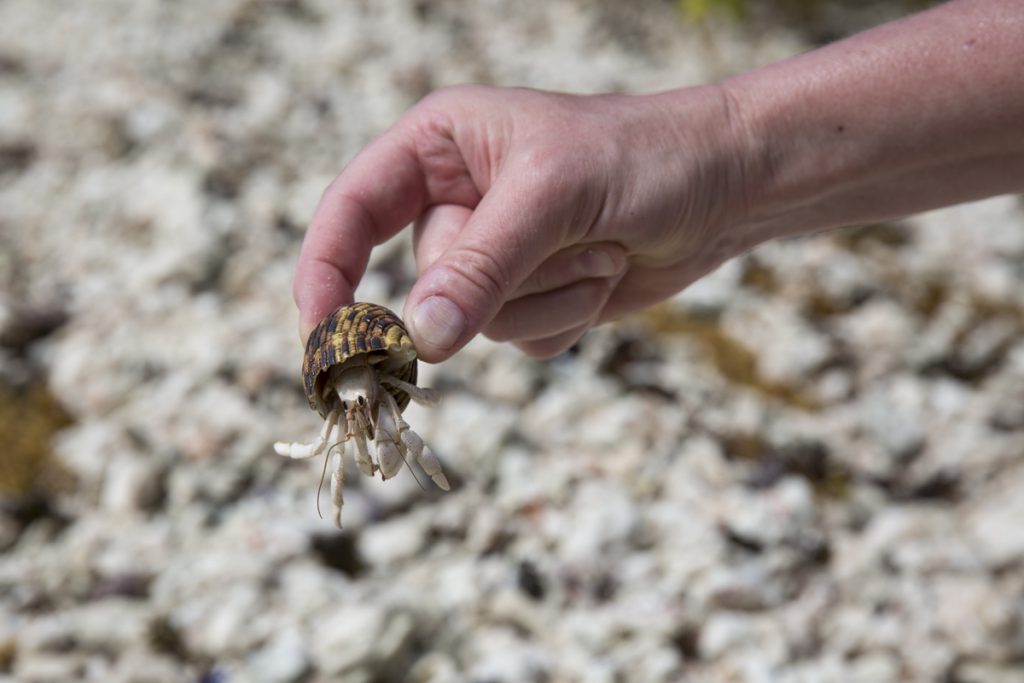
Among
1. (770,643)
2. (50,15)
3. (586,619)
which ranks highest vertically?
(50,15)

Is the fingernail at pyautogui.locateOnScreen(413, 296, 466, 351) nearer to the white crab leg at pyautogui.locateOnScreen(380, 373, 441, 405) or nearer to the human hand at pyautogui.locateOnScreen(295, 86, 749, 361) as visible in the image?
the human hand at pyautogui.locateOnScreen(295, 86, 749, 361)

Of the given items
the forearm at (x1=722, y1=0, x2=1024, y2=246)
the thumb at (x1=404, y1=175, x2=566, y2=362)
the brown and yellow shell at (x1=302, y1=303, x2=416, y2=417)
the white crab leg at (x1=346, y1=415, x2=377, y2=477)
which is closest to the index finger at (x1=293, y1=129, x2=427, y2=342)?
the brown and yellow shell at (x1=302, y1=303, x2=416, y2=417)

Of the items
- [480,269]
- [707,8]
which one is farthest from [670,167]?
[707,8]

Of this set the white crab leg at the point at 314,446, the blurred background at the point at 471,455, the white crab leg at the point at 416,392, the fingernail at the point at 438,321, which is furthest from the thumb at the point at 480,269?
the blurred background at the point at 471,455

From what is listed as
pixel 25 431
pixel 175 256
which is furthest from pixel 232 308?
pixel 25 431

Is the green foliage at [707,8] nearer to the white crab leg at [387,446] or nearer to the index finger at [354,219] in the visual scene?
the index finger at [354,219]

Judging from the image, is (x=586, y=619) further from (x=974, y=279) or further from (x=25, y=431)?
(x=974, y=279)

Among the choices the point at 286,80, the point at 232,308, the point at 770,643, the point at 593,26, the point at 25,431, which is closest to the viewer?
the point at 770,643
